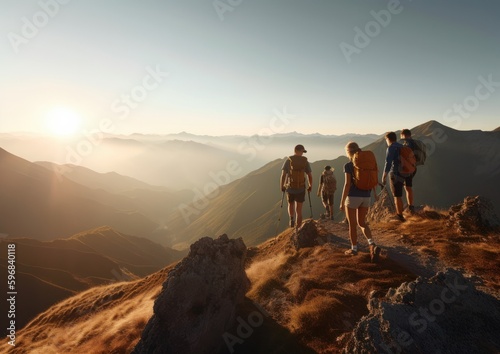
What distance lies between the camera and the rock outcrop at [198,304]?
31.1ft

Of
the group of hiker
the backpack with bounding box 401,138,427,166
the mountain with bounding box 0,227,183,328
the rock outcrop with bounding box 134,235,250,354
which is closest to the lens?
the rock outcrop with bounding box 134,235,250,354

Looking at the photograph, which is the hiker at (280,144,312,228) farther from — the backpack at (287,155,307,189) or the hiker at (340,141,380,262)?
the hiker at (340,141,380,262)

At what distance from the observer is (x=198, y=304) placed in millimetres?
10312

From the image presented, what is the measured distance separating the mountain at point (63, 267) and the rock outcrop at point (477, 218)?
251ft

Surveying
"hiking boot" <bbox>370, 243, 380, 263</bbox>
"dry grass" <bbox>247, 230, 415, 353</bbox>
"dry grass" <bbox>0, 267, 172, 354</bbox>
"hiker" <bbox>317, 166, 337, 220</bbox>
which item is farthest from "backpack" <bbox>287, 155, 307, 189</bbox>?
"dry grass" <bbox>0, 267, 172, 354</bbox>

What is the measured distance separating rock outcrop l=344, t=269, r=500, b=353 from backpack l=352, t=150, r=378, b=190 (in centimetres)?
375

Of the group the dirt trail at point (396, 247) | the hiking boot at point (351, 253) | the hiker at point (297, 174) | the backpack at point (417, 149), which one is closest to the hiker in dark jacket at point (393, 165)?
the backpack at point (417, 149)

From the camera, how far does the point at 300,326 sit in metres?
9.00

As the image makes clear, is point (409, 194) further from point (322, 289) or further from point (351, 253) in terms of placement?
point (322, 289)

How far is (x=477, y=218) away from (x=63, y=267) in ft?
356

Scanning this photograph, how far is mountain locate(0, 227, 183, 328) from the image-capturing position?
64.2m

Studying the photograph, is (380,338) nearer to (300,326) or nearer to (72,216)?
(300,326)

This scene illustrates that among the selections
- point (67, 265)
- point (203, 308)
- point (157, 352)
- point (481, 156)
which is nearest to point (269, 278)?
point (203, 308)

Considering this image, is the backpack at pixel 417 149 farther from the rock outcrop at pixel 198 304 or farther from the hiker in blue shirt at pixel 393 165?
the rock outcrop at pixel 198 304
